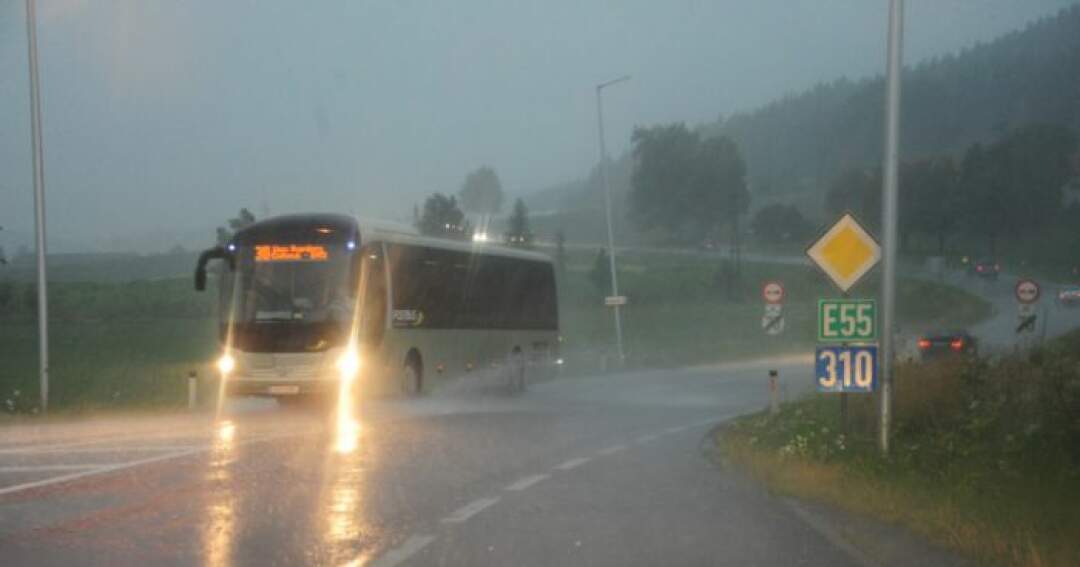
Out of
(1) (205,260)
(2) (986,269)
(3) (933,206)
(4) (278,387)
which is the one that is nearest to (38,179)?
(1) (205,260)

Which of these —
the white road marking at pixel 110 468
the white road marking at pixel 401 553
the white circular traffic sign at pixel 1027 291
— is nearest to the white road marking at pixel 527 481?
the white road marking at pixel 401 553

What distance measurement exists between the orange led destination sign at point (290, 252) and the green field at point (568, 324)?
5249 mm

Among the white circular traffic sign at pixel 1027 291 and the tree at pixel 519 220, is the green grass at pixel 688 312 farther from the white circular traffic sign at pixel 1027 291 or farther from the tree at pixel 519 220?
the white circular traffic sign at pixel 1027 291

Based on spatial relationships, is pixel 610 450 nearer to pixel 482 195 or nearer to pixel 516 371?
pixel 516 371

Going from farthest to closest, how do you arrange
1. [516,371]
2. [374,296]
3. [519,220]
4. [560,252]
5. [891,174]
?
[560,252] < [519,220] < [516,371] < [374,296] < [891,174]

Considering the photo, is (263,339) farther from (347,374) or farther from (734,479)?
(734,479)

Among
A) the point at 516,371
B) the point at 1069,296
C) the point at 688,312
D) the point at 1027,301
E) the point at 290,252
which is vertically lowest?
the point at 688,312

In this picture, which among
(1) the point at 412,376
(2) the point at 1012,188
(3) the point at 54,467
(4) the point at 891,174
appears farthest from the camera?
(2) the point at 1012,188

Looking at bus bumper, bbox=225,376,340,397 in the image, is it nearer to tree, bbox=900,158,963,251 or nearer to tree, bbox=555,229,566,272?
tree, bbox=900,158,963,251

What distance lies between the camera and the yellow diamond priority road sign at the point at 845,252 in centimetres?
1299

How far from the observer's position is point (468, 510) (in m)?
10.2

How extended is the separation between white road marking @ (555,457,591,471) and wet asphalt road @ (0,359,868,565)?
3cm

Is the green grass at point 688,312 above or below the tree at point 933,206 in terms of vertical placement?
below

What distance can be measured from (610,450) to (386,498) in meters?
5.81
